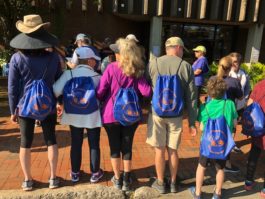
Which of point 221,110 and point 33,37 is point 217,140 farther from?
point 33,37

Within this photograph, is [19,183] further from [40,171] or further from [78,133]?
[78,133]

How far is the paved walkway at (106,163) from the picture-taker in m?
3.89

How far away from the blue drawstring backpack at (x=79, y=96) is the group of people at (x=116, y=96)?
1cm

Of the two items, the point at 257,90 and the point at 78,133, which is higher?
the point at 257,90

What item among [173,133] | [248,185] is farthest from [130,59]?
[248,185]

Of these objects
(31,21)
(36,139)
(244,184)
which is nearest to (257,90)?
(244,184)

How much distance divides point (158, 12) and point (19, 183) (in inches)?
360

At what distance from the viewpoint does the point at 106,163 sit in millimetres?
4430

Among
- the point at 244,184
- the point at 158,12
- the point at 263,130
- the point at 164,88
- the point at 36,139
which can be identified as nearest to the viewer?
the point at 164,88

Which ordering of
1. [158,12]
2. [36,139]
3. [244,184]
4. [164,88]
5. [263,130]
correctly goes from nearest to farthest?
[164,88], [263,130], [244,184], [36,139], [158,12]

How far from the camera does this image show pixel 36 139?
5.47 meters

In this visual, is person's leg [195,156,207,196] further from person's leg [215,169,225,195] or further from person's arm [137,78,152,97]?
person's arm [137,78,152,97]

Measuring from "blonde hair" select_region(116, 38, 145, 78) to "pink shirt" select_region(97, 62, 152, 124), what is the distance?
3.5 inches

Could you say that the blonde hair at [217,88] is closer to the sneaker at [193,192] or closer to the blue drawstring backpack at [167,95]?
the blue drawstring backpack at [167,95]
